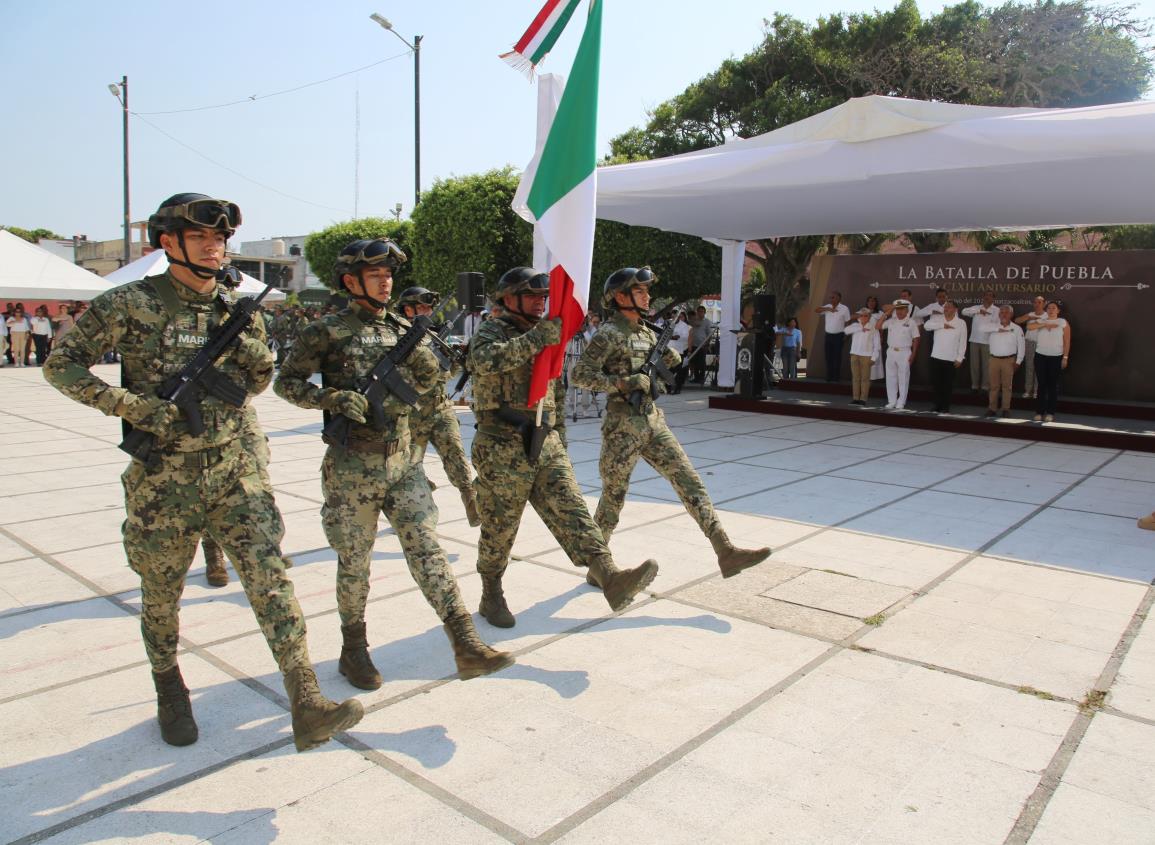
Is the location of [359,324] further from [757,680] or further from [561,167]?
[757,680]

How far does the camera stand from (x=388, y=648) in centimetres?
411

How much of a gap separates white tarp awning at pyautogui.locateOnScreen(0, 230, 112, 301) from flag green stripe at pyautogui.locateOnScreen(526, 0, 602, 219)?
23257mm

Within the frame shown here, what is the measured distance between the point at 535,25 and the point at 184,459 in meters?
2.89

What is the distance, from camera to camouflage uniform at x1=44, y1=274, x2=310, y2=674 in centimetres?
300

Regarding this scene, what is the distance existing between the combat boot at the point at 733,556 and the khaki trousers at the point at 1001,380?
9.52 meters

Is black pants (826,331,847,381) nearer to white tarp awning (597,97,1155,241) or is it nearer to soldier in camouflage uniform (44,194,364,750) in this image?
white tarp awning (597,97,1155,241)

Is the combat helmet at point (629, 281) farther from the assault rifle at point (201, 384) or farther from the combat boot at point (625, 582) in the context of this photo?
the assault rifle at point (201, 384)

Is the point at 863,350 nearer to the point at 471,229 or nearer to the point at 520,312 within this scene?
the point at 520,312

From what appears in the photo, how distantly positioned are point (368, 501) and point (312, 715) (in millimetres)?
915

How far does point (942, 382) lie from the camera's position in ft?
43.4

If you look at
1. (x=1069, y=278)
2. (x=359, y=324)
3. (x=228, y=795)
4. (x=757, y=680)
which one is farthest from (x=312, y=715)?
(x=1069, y=278)

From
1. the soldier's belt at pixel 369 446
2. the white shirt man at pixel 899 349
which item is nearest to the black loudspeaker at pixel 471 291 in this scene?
the soldier's belt at pixel 369 446

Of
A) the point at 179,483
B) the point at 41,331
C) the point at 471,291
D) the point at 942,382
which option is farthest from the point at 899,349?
the point at 41,331

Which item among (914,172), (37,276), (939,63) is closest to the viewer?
(914,172)
